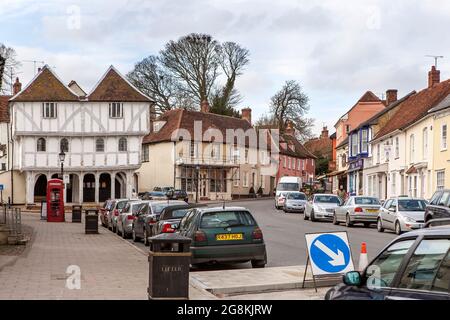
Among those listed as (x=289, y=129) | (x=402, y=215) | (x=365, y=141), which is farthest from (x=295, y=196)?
(x=289, y=129)

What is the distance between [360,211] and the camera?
3203 cm

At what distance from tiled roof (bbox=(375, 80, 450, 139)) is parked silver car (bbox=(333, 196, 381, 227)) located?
1046cm

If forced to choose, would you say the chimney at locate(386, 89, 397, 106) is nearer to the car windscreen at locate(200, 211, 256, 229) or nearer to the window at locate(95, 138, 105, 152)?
the window at locate(95, 138, 105, 152)

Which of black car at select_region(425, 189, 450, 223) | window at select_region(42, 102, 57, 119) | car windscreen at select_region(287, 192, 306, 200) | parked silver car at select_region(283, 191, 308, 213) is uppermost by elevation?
window at select_region(42, 102, 57, 119)

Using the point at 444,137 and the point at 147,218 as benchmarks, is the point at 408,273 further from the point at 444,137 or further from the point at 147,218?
the point at 444,137

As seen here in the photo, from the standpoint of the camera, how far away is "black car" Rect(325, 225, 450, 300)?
5.83 m

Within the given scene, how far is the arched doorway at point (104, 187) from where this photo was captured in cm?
6272

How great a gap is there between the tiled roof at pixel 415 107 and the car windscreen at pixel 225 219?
27.2 meters

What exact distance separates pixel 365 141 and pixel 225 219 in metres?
45.5

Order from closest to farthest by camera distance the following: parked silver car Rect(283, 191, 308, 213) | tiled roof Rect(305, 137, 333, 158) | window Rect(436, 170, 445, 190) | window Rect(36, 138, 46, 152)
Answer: window Rect(436, 170, 445, 190), parked silver car Rect(283, 191, 308, 213), window Rect(36, 138, 46, 152), tiled roof Rect(305, 137, 333, 158)

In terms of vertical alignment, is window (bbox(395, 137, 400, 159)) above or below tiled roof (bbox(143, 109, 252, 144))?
below

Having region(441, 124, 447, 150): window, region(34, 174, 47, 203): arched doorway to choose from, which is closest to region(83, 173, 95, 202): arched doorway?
region(34, 174, 47, 203): arched doorway
